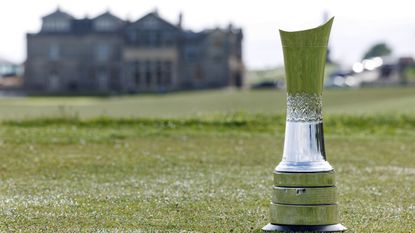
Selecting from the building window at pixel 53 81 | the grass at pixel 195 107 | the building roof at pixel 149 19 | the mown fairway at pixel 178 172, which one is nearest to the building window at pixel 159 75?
the building roof at pixel 149 19

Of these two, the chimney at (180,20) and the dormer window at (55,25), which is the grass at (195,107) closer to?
the dormer window at (55,25)

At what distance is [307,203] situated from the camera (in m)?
11.4

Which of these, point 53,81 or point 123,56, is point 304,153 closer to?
point 53,81

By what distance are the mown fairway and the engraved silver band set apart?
4.35 ft

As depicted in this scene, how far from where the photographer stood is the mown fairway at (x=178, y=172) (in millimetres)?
12664

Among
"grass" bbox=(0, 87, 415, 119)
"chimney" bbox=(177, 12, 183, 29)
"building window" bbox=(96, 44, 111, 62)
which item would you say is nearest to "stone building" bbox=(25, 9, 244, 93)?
"building window" bbox=(96, 44, 111, 62)

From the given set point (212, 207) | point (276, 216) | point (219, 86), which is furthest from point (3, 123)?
point (219, 86)

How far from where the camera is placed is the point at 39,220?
40.9ft

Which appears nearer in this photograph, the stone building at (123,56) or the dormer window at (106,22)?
the stone building at (123,56)

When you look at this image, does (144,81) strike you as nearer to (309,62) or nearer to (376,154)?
(376,154)

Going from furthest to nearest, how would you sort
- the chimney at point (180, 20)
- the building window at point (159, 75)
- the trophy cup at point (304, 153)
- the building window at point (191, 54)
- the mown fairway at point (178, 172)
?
the chimney at point (180, 20), the building window at point (191, 54), the building window at point (159, 75), the mown fairway at point (178, 172), the trophy cup at point (304, 153)

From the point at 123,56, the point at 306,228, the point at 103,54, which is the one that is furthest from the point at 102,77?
the point at 306,228

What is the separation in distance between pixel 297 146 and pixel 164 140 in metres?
15.6

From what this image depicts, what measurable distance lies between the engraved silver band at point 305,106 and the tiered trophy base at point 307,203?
0.59 m
